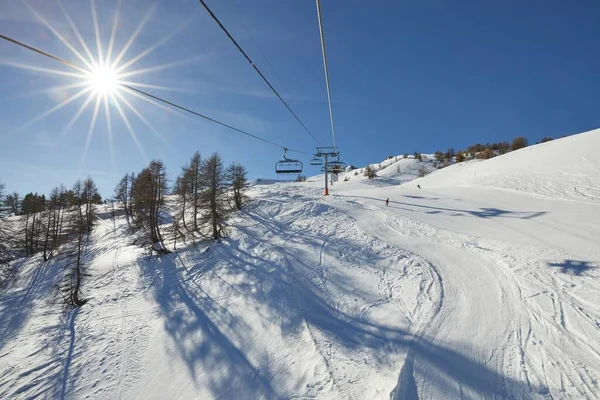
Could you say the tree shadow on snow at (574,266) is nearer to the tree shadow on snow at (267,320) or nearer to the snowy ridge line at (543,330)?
the snowy ridge line at (543,330)

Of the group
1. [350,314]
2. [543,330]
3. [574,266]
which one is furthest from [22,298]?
[574,266]

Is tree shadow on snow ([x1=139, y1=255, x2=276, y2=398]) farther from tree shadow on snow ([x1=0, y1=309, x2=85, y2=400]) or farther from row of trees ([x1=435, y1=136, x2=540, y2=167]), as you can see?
row of trees ([x1=435, y1=136, x2=540, y2=167])

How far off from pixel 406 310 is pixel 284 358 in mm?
5219

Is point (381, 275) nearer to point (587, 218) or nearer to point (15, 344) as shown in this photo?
point (587, 218)

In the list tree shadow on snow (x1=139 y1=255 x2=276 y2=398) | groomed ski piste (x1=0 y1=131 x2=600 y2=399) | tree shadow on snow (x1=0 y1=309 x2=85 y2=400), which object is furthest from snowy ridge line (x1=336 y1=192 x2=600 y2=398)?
tree shadow on snow (x1=0 y1=309 x2=85 y2=400)

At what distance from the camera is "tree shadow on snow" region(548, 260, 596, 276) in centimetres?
979

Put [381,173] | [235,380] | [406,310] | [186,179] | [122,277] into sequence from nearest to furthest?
[235,380]
[406,310]
[122,277]
[186,179]
[381,173]

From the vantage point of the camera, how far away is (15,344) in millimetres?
13805

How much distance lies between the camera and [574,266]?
33.3ft

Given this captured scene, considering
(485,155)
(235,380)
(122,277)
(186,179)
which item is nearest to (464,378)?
(235,380)

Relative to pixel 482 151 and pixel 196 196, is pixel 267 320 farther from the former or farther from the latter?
pixel 482 151

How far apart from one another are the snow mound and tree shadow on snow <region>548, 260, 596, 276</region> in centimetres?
1446

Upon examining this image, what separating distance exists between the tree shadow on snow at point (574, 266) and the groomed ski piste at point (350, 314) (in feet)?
0.32

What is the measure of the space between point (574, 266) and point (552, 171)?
81.1 feet
